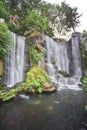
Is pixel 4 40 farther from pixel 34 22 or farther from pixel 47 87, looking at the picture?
pixel 34 22

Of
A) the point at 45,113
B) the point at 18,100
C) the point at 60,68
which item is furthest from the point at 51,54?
the point at 45,113

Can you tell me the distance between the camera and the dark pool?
733 cm

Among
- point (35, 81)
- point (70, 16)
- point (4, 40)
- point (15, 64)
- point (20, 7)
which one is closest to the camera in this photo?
point (35, 81)

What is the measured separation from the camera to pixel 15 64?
1861 centimetres

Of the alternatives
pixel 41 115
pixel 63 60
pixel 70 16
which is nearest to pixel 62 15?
pixel 70 16

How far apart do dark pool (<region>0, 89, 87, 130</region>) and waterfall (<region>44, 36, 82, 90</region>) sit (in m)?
9.69

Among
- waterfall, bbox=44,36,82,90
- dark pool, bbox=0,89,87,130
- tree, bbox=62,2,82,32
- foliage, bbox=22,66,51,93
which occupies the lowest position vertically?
dark pool, bbox=0,89,87,130

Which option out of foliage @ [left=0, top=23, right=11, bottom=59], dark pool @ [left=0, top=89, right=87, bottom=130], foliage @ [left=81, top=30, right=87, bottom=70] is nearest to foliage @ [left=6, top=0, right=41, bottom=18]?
foliage @ [left=81, top=30, right=87, bottom=70]

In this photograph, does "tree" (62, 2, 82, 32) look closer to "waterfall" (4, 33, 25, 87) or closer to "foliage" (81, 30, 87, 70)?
"foliage" (81, 30, 87, 70)

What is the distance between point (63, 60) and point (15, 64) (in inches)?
343

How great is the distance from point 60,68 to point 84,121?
1623 centimetres

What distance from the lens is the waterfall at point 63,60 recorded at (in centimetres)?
2168

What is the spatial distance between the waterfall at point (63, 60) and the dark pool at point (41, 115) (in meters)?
9.69

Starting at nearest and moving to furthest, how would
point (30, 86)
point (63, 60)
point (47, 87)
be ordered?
point (30, 86) → point (47, 87) → point (63, 60)
